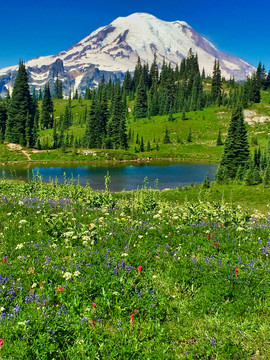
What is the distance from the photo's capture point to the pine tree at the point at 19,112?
342 ft

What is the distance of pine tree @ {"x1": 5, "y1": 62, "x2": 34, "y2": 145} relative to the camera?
104 meters

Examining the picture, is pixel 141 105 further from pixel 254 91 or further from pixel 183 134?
pixel 254 91

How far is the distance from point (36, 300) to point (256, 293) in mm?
4467

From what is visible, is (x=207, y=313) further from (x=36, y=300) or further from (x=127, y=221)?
(x=127, y=221)

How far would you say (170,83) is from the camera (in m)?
167

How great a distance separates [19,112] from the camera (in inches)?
4323

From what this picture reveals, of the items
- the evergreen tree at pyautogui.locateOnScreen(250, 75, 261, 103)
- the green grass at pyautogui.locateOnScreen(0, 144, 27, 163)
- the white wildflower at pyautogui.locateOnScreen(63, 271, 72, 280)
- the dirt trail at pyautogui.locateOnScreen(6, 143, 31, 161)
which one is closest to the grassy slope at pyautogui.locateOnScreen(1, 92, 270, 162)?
the green grass at pyautogui.locateOnScreen(0, 144, 27, 163)

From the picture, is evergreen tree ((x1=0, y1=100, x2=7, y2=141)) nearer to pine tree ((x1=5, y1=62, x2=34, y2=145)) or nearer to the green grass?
pine tree ((x1=5, y1=62, x2=34, y2=145))

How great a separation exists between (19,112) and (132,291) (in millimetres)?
118247

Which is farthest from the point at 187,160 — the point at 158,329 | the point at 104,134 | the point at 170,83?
the point at 158,329

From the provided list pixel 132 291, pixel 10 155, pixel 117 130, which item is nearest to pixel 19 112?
pixel 10 155

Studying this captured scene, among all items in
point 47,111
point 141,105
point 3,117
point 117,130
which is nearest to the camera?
point 117,130

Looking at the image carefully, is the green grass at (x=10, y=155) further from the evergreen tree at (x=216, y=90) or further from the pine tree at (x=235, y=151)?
the evergreen tree at (x=216, y=90)

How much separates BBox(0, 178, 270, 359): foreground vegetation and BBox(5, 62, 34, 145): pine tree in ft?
338
